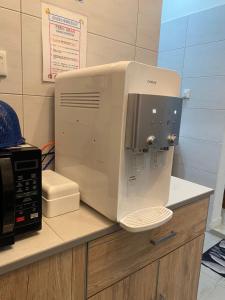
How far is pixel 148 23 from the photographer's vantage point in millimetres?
1286

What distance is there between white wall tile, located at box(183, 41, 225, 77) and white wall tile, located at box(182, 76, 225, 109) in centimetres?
5

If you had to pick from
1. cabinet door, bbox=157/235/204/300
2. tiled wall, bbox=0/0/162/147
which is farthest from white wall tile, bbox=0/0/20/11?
cabinet door, bbox=157/235/204/300

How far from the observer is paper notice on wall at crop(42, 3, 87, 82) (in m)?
0.95

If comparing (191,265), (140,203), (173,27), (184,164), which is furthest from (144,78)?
(173,27)

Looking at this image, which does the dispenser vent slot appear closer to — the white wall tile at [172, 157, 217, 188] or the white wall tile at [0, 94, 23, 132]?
the white wall tile at [0, 94, 23, 132]

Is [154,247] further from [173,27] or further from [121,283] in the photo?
[173,27]

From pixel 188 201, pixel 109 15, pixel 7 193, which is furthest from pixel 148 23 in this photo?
pixel 7 193

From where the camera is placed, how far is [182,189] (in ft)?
3.48

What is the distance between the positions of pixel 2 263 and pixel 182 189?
2.58 feet

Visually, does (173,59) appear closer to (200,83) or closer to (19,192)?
(200,83)

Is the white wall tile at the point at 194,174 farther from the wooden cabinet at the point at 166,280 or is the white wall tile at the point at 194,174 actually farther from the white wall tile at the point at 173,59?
the wooden cabinet at the point at 166,280

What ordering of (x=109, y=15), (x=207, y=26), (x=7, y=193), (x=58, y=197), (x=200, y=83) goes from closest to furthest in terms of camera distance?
(x=7, y=193) → (x=58, y=197) → (x=109, y=15) → (x=207, y=26) → (x=200, y=83)

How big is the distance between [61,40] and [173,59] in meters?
1.61

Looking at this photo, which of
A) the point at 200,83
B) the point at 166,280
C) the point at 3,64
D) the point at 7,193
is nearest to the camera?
the point at 7,193
